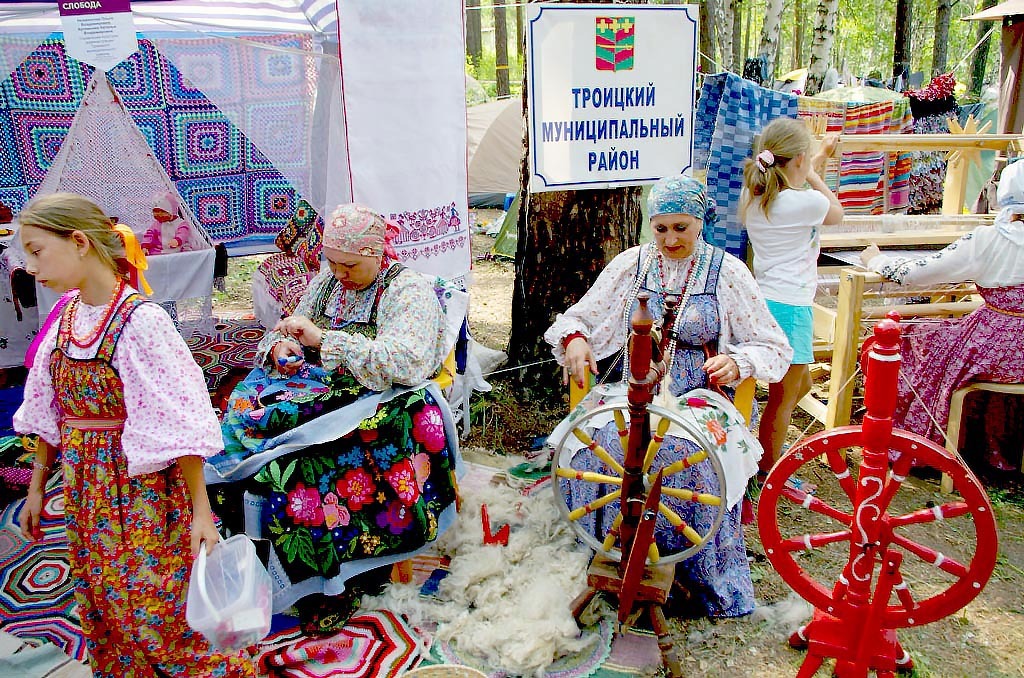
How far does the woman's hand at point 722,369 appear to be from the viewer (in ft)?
8.95

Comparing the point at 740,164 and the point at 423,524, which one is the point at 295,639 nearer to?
the point at 423,524

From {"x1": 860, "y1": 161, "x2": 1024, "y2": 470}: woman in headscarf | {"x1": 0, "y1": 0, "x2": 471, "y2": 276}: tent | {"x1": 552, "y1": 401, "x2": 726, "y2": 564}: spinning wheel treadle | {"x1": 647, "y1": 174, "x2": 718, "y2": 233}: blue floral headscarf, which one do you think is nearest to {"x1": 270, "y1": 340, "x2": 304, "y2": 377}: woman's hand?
{"x1": 0, "y1": 0, "x2": 471, "y2": 276}: tent

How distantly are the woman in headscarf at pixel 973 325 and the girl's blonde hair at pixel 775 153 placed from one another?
73cm

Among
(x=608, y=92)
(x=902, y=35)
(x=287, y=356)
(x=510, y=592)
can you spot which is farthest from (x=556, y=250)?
(x=902, y=35)

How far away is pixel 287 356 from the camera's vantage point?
10.4 feet

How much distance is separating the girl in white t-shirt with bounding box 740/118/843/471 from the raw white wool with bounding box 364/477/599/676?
1.32 metres

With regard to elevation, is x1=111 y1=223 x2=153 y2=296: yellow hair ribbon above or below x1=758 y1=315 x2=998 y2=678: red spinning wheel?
above

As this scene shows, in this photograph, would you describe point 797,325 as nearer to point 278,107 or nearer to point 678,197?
point 678,197

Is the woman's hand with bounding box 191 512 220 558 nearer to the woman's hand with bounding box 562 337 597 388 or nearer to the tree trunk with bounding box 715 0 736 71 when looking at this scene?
the woman's hand with bounding box 562 337 597 388

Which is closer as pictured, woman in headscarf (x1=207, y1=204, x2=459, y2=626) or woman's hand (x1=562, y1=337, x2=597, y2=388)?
woman's hand (x1=562, y1=337, x2=597, y2=388)

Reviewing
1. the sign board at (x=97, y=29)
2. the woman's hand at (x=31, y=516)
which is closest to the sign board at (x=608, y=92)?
the sign board at (x=97, y=29)

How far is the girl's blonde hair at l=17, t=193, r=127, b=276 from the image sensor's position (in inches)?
79.6

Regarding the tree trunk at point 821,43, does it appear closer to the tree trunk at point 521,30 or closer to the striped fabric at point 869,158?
the striped fabric at point 869,158

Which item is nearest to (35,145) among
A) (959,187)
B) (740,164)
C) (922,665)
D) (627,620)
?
(740,164)
